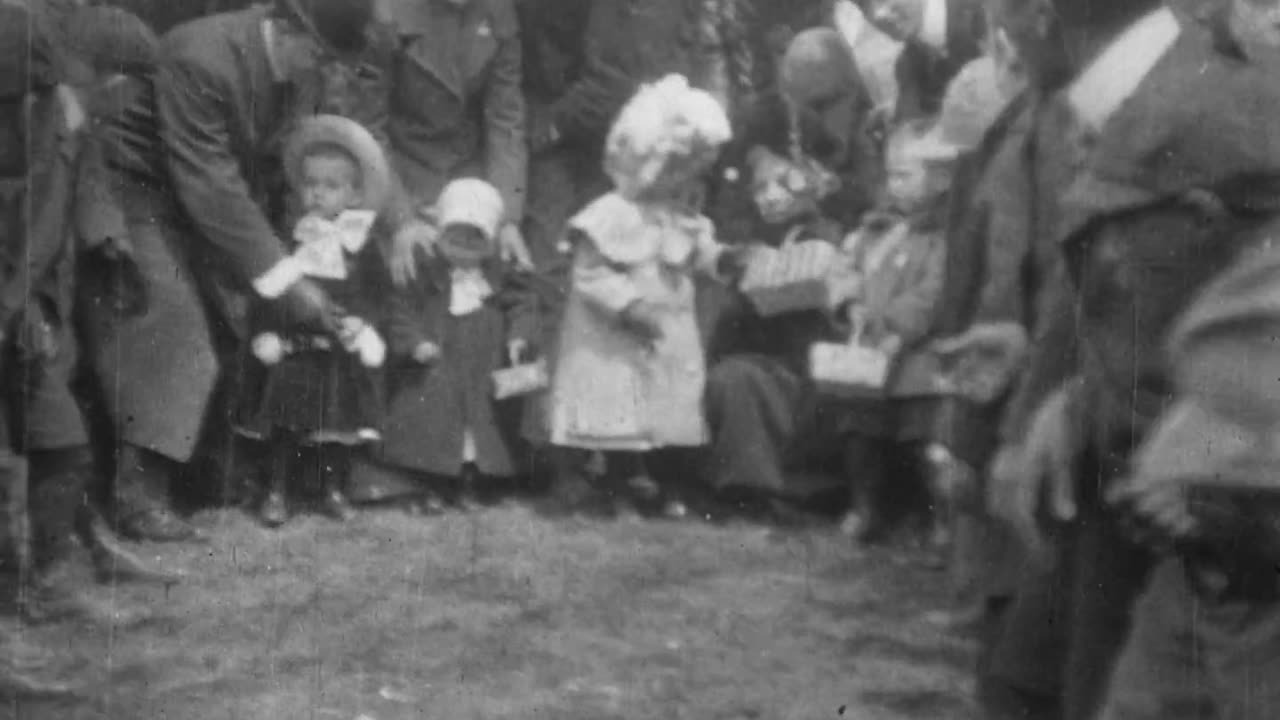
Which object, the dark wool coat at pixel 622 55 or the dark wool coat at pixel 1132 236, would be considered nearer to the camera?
the dark wool coat at pixel 1132 236

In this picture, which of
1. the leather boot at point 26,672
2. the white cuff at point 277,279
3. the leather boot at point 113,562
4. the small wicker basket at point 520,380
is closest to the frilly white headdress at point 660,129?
the small wicker basket at point 520,380

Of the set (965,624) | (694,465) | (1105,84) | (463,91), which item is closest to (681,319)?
(694,465)

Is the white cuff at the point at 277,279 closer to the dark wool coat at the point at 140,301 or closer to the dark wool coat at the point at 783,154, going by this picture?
the dark wool coat at the point at 140,301

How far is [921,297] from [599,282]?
0.72 metres

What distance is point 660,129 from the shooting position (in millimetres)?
2656

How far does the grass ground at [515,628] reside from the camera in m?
2.66

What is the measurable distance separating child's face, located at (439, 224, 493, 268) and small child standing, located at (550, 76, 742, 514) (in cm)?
16

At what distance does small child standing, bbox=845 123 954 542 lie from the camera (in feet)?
8.30

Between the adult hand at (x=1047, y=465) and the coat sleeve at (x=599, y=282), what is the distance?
0.84 m

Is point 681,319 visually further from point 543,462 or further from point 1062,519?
point 1062,519

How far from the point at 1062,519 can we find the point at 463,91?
129 centimetres

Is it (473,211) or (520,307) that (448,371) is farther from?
(473,211)

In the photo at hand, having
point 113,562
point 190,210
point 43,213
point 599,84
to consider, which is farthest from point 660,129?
point 113,562

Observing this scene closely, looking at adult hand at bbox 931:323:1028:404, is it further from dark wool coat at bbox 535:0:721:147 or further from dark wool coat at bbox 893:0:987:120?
dark wool coat at bbox 535:0:721:147
